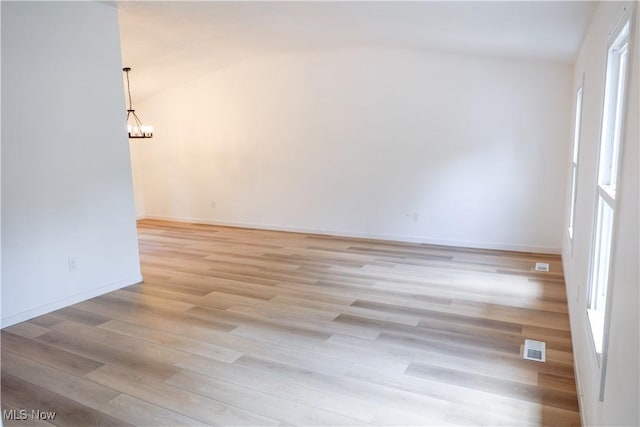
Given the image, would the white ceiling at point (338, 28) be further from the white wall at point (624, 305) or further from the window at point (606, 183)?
the white wall at point (624, 305)

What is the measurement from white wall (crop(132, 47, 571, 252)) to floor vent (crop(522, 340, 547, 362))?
282 cm

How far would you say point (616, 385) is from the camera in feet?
4.22

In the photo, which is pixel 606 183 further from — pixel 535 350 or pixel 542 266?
pixel 542 266

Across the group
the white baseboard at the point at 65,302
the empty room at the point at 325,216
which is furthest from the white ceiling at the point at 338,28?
the white baseboard at the point at 65,302

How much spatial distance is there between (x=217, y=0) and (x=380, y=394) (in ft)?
11.4

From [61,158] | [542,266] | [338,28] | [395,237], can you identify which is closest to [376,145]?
[395,237]

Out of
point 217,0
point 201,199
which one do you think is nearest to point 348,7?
point 217,0

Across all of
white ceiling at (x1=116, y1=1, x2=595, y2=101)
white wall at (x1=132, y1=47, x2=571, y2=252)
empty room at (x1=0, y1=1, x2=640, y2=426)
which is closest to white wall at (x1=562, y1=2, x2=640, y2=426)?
empty room at (x1=0, y1=1, x2=640, y2=426)

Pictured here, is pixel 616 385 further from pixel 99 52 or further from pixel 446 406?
pixel 99 52

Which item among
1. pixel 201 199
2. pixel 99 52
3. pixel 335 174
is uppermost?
pixel 99 52

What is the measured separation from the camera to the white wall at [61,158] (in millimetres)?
3416

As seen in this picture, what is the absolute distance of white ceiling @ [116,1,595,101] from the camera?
320 cm

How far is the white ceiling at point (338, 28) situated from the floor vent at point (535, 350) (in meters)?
2.18

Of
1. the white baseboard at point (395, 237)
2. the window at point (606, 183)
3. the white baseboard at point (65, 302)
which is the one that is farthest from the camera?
the white baseboard at point (395, 237)
